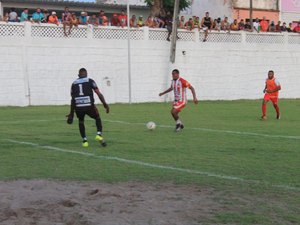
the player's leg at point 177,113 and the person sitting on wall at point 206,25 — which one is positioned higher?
the person sitting on wall at point 206,25

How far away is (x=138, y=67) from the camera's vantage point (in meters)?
32.8

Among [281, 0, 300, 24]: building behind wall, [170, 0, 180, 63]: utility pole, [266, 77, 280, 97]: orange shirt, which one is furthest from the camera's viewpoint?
[281, 0, 300, 24]: building behind wall

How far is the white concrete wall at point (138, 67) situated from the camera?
28.9 metres

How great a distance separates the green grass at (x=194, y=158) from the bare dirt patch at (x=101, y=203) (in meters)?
0.37

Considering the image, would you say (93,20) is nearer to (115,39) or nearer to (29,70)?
(115,39)

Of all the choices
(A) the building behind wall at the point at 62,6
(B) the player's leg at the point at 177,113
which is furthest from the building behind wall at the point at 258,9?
(B) the player's leg at the point at 177,113

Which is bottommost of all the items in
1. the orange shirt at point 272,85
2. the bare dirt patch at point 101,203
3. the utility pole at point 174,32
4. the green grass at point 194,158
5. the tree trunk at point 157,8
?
the green grass at point 194,158

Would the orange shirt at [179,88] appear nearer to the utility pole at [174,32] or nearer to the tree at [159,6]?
the utility pole at [174,32]

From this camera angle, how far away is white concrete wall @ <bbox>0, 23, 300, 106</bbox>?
2894cm

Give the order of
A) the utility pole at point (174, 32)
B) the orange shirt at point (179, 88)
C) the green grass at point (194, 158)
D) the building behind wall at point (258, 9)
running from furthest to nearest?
the building behind wall at point (258, 9), the utility pole at point (174, 32), the orange shirt at point (179, 88), the green grass at point (194, 158)

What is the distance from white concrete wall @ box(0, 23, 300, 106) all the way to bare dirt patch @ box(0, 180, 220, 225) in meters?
20.7

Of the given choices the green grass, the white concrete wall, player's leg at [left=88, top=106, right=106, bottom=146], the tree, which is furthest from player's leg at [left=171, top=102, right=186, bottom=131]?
the tree

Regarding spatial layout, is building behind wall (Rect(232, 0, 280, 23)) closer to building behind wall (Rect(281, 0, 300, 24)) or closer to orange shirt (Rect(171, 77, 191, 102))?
building behind wall (Rect(281, 0, 300, 24))

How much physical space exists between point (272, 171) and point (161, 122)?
1035 cm
